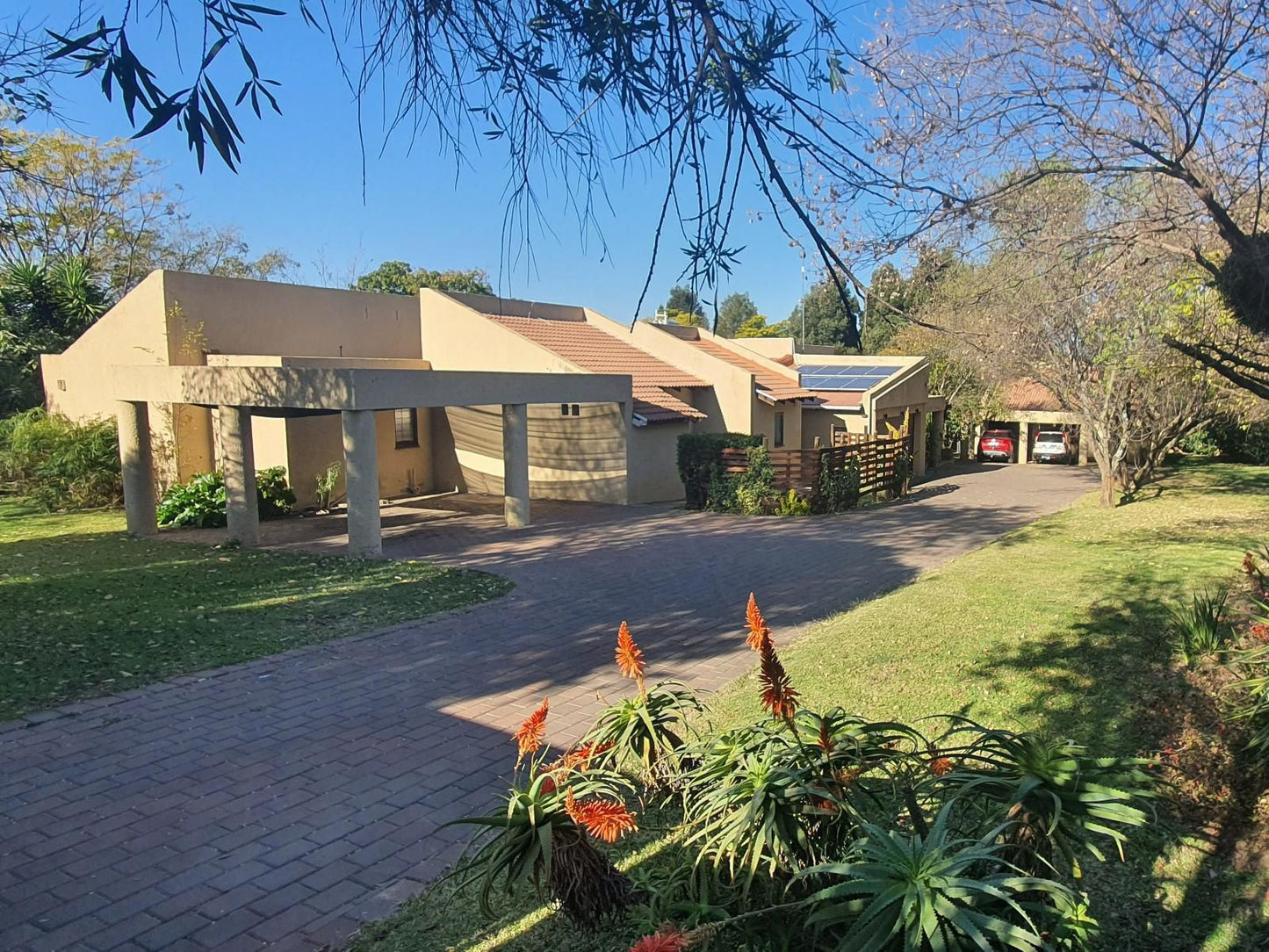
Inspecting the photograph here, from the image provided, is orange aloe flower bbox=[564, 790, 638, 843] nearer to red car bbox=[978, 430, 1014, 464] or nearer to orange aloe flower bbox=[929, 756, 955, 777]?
orange aloe flower bbox=[929, 756, 955, 777]

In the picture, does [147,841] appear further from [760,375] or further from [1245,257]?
[760,375]

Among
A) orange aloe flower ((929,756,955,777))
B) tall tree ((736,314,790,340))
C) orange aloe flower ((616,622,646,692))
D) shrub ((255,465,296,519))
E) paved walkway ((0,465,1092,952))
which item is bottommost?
paved walkway ((0,465,1092,952))

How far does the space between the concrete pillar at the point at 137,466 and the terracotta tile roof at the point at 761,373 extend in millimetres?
14997

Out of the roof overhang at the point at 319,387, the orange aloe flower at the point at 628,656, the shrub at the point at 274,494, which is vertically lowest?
the orange aloe flower at the point at 628,656

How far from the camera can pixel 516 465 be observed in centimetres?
1758

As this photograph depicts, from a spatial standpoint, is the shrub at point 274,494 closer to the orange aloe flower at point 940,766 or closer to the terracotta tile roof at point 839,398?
the terracotta tile roof at point 839,398

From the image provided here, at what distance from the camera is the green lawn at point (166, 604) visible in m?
8.10

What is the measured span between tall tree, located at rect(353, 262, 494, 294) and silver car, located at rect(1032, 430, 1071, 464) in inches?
1221

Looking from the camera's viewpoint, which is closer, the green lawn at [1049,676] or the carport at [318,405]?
the green lawn at [1049,676]

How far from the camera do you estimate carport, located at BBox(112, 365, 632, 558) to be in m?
14.0

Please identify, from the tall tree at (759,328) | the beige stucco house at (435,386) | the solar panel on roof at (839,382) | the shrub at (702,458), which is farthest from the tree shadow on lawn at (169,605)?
the tall tree at (759,328)

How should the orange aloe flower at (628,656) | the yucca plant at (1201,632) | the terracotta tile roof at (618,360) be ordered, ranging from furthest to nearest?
1. the terracotta tile roof at (618,360)
2. the yucca plant at (1201,632)
3. the orange aloe flower at (628,656)

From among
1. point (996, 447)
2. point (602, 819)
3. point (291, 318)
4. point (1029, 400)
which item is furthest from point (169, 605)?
point (1029, 400)

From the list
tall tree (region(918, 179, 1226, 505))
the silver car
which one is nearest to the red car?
the silver car
